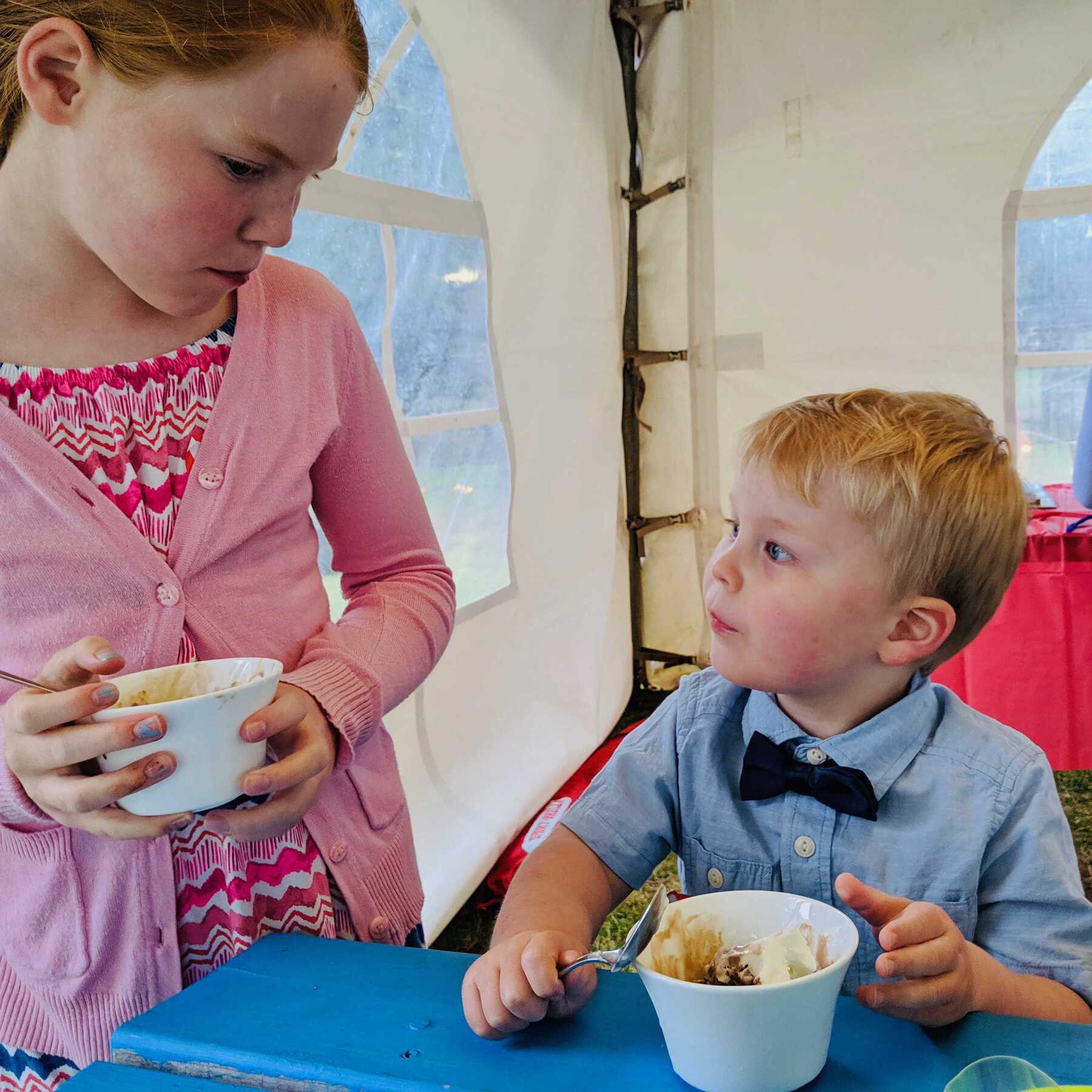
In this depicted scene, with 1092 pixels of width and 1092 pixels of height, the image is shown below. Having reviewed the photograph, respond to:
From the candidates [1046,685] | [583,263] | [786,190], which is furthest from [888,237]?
[1046,685]

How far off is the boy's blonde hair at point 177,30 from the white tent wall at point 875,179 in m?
3.33

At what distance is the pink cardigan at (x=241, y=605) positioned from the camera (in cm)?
96

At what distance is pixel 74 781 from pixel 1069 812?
3.49m

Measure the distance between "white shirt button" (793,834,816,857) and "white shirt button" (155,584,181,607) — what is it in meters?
0.69

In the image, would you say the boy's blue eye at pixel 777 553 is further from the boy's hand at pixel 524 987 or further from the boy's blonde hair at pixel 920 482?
the boy's hand at pixel 524 987

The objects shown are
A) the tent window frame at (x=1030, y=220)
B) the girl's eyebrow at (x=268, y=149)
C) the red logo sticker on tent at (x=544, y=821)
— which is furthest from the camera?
the tent window frame at (x=1030, y=220)

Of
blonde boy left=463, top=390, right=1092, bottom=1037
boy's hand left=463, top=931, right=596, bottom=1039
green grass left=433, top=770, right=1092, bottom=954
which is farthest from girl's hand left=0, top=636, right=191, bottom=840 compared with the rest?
green grass left=433, top=770, right=1092, bottom=954

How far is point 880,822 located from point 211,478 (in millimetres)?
774

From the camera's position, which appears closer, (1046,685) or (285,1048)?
(285,1048)

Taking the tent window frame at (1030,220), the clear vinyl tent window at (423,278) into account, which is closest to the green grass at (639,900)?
the clear vinyl tent window at (423,278)

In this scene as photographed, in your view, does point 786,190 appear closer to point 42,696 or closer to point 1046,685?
point 1046,685

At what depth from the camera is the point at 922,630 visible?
1176mm

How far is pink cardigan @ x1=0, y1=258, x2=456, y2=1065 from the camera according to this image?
96 cm

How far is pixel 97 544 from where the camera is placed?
96 cm
